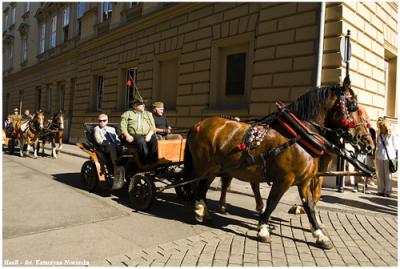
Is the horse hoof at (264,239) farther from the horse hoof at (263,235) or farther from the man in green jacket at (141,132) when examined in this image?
the man in green jacket at (141,132)

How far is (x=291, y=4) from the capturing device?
28.9ft

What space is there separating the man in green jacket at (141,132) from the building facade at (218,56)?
6.16 ft

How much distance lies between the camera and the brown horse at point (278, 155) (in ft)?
13.0

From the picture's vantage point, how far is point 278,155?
13.1 feet

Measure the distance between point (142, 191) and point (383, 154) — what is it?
554cm

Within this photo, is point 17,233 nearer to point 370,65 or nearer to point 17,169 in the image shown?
point 17,169

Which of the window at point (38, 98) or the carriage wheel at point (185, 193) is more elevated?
the window at point (38, 98)

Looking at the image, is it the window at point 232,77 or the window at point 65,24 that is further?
the window at point 65,24

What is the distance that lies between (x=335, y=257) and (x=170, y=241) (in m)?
1.95

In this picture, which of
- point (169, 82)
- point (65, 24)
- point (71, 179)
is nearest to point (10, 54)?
point (65, 24)

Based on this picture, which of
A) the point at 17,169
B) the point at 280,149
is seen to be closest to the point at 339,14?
the point at 280,149

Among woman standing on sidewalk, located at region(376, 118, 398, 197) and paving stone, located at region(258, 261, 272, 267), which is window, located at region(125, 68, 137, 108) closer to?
woman standing on sidewalk, located at region(376, 118, 398, 197)

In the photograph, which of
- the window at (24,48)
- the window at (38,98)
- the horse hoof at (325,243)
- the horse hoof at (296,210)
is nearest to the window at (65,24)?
the window at (38,98)

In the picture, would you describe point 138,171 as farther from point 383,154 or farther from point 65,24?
point 65,24
